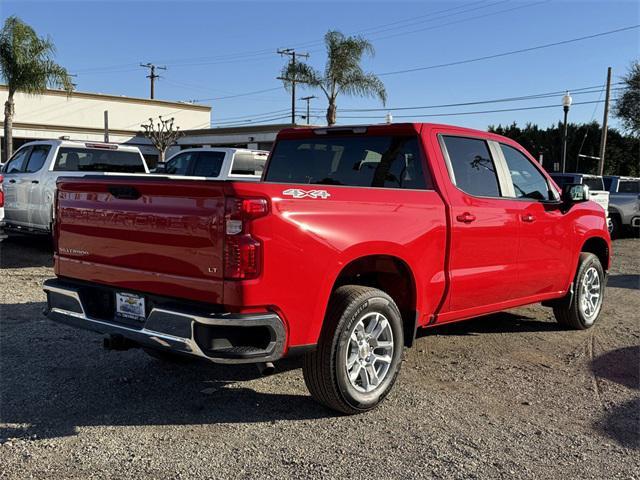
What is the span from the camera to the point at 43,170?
405 inches

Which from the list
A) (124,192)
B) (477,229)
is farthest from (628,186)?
(124,192)

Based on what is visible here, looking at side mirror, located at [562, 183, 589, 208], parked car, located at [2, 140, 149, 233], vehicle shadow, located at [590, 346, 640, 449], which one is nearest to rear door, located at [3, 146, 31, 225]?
parked car, located at [2, 140, 149, 233]

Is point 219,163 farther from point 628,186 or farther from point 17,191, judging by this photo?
point 628,186

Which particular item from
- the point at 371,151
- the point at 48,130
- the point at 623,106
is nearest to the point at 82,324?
the point at 371,151

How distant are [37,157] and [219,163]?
3297 millimetres

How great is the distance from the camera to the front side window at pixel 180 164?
42.3 ft

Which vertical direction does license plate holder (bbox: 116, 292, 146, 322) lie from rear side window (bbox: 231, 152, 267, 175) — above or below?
below

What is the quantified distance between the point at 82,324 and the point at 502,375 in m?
3.25

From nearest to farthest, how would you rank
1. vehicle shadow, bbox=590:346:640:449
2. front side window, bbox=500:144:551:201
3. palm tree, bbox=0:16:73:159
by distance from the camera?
vehicle shadow, bbox=590:346:640:449, front side window, bbox=500:144:551:201, palm tree, bbox=0:16:73:159

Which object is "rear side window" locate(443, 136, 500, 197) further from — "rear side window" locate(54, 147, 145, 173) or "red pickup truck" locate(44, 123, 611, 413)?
"rear side window" locate(54, 147, 145, 173)

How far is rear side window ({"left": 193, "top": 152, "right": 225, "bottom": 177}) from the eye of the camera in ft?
40.8

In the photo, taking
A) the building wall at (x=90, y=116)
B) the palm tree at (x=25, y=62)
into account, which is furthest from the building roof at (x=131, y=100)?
the palm tree at (x=25, y=62)

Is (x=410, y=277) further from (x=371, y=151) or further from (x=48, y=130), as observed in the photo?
(x=48, y=130)

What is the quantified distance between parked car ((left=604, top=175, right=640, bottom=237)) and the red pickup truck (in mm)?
13061
